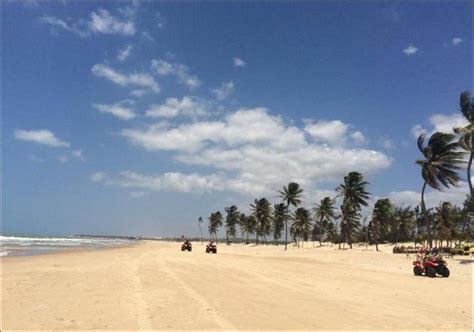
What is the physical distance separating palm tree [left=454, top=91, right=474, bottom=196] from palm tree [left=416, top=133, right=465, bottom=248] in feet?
11.0

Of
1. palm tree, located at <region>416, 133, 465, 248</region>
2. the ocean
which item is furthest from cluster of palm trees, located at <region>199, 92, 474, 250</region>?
the ocean

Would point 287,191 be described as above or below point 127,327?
above

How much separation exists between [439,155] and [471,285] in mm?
28244

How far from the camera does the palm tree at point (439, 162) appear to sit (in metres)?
45.5

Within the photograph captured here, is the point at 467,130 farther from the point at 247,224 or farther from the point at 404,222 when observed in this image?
the point at 247,224

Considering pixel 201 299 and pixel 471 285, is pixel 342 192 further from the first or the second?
pixel 201 299

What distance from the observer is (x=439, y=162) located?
4600 centimetres

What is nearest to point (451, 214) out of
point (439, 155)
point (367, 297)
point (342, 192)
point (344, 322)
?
point (342, 192)

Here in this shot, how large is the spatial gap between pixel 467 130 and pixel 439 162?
21.0ft

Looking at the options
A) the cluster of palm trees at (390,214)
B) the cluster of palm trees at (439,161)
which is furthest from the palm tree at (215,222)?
the cluster of palm trees at (439,161)

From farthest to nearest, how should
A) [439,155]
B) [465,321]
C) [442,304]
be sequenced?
[439,155] < [442,304] < [465,321]

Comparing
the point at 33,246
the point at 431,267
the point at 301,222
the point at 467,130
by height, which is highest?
the point at 467,130

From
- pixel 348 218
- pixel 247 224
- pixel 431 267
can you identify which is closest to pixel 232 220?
pixel 247 224

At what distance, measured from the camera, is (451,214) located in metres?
85.4
